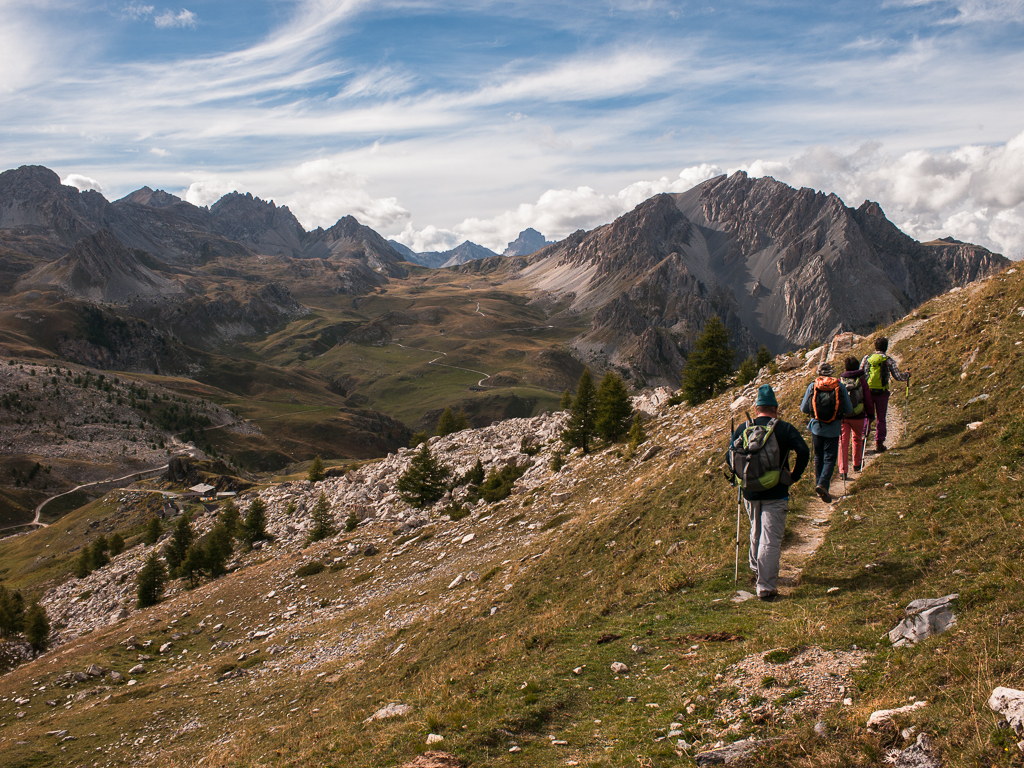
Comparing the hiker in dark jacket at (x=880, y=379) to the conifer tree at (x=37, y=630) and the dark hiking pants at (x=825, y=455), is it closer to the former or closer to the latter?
the dark hiking pants at (x=825, y=455)

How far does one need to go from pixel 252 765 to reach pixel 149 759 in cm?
848

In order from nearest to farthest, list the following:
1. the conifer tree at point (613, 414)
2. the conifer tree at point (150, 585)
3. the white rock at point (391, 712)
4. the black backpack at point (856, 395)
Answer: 1. the white rock at point (391, 712)
2. the black backpack at point (856, 395)
3. the conifer tree at point (613, 414)
4. the conifer tree at point (150, 585)

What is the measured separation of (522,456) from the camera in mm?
52438

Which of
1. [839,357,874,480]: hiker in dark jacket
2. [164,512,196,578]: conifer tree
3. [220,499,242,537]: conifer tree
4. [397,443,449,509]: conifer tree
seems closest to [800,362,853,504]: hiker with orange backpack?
[839,357,874,480]: hiker in dark jacket

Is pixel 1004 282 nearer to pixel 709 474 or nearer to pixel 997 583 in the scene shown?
pixel 709 474

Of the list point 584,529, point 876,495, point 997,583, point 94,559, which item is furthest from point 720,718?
point 94,559

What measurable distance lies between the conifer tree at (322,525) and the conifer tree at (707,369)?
34769 millimetres

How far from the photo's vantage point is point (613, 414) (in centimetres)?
4509

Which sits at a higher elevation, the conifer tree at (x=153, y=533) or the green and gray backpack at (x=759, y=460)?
the green and gray backpack at (x=759, y=460)

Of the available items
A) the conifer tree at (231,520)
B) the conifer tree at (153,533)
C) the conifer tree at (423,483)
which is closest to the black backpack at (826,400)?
the conifer tree at (423,483)

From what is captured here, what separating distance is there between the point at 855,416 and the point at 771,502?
6645 millimetres

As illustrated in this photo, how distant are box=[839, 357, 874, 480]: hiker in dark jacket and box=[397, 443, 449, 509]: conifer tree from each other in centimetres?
3562

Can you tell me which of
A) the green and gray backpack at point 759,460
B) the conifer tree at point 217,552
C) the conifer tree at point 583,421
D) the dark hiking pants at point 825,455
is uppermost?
the green and gray backpack at point 759,460

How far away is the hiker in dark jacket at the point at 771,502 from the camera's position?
417 inches
